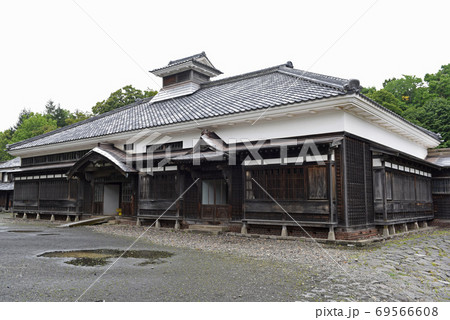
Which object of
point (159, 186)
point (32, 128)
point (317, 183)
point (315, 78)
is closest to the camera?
point (317, 183)

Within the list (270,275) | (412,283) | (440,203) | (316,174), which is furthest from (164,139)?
(440,203)

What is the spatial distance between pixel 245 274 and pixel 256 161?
668 cm

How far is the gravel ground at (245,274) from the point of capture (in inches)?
208

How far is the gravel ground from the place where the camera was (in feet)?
17.4

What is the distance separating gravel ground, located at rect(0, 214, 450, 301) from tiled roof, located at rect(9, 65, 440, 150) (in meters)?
5.39

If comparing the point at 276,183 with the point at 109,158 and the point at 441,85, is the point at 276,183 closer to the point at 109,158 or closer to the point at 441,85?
the point at 109,158

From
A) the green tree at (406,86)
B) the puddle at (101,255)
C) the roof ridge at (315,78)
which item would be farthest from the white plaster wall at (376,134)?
the green tree at (406,86)

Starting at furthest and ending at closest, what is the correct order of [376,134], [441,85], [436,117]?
[441,85] < [436,117] < [376,134]

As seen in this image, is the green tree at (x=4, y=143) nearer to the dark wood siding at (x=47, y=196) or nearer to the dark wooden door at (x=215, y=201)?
the dark wood siding at (x=47, y=196)

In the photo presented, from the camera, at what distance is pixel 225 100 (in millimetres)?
17016

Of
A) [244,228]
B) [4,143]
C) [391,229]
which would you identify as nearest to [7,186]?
[4,143]

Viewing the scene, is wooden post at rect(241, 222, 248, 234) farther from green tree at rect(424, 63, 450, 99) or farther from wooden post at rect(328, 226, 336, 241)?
green tree at rect(424, 63, 450, 99)

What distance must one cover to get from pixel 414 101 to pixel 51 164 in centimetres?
3843

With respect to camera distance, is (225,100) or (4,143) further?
(4,143)
